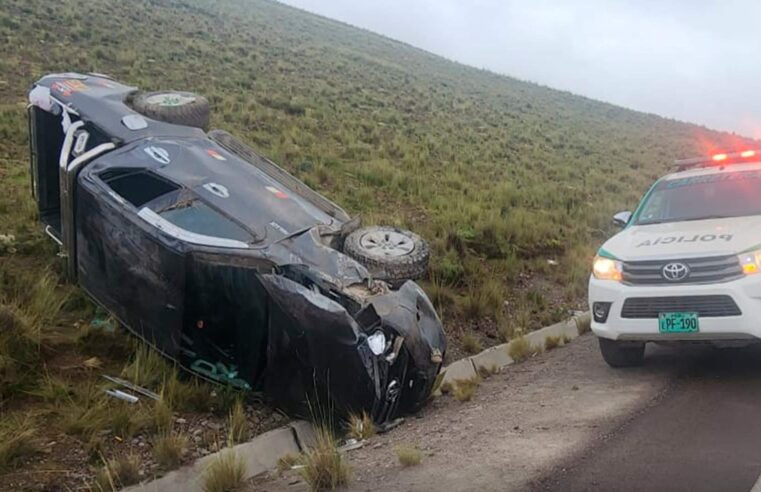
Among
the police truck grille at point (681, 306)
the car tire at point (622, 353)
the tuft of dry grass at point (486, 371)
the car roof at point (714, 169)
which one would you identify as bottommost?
the tuft of dry grass at point (486, 371)

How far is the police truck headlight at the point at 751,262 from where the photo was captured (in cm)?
616

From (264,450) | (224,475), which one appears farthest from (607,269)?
(224,475)

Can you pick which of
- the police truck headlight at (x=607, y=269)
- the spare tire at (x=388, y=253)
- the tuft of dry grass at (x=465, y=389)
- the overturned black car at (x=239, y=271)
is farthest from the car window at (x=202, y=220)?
the police truck headlight at (x=607, y=269)

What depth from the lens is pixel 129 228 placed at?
6543mm

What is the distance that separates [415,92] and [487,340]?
25998 mm

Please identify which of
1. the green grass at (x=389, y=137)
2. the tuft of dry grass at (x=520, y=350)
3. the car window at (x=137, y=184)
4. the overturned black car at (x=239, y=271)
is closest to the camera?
the overturned black car at (x=239, y=271)

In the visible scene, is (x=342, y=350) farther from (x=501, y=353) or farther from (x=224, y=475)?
(x=501, y=353)

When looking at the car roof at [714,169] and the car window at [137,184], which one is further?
the car roof at [714,169]

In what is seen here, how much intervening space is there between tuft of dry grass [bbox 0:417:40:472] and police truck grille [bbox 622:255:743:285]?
5.12 meters

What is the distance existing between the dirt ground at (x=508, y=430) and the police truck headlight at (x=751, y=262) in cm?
126

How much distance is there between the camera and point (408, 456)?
494 centimetres

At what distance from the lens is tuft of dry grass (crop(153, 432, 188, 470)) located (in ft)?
17.3

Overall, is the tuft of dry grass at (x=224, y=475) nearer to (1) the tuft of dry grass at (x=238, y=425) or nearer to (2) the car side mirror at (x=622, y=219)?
(1) the tuft of dry grass at (x=238, y=425)

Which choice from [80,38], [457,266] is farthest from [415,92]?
[457,266]
